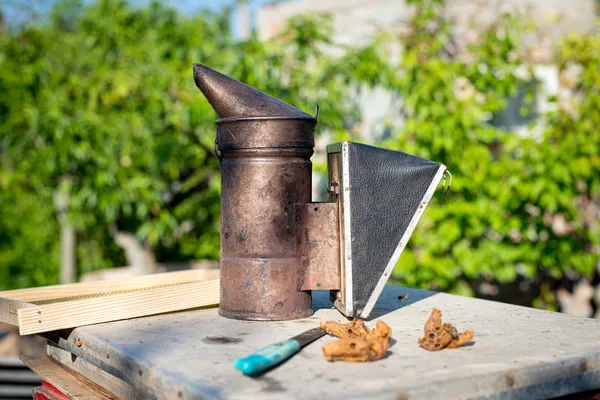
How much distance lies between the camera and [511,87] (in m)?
5.09

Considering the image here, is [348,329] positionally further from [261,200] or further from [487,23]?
[487,23]

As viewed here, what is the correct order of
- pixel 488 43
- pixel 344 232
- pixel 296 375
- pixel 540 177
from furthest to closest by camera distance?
1. pixel 488 43
2. pixel 540 177
3. pixel 344 232
4. pixel 296 375

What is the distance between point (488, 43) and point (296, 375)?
410cm

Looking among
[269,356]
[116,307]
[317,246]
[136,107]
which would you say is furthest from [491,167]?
[269,356]

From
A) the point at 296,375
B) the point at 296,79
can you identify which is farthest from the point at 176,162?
the point at 296,375

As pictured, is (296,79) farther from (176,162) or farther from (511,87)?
(511,87)

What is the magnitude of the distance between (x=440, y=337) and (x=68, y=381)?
46.5 inches

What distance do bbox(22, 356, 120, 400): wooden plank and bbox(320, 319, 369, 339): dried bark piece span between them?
660mm

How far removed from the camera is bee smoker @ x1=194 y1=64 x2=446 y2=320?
2238mm

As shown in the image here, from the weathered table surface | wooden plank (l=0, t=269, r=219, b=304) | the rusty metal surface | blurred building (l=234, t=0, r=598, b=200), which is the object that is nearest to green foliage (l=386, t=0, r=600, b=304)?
blurred building (l=234, t=0, r=598, b=200)

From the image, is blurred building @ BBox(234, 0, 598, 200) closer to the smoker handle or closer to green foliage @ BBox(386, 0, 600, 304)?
green foliage @ BBox(386, 0, 600, 304)

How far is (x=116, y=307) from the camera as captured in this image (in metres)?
2.25

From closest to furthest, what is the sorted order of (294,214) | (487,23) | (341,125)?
1. (294,214)
2. (341,125)
3. (487,23)

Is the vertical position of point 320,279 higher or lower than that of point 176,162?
lower
